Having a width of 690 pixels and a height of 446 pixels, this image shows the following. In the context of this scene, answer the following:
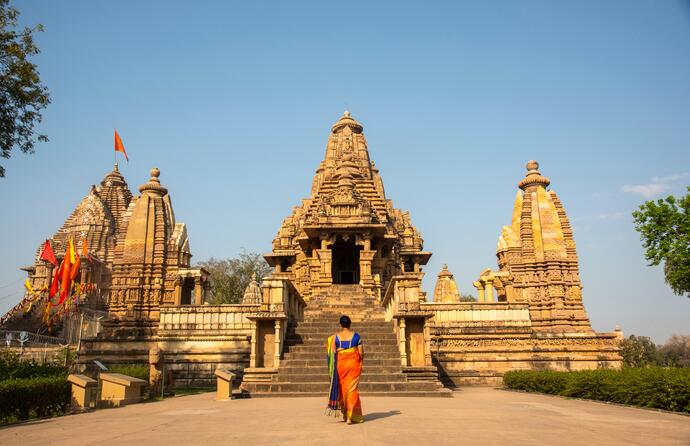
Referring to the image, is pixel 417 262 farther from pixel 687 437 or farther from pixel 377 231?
pixel 687 437

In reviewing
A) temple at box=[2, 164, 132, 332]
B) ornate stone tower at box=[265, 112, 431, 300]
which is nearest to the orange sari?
ornate stone tower at box=[265, 112, 431, 300]

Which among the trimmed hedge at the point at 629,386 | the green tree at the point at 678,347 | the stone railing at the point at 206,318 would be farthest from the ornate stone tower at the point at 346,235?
the green tree at the point at 678,347

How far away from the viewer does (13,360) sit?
37.0 feet

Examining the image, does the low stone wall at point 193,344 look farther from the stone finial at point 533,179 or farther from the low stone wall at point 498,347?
the stone finial at point 533,179

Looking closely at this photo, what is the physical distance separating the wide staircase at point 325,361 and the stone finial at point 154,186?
12083 mm

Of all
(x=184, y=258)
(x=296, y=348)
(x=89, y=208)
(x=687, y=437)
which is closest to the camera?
(x=687, y=437)

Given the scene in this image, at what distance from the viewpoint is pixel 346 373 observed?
728 centimetres

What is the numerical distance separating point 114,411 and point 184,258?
658 inches

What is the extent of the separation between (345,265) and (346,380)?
841 inches

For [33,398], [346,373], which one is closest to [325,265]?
[33,398]

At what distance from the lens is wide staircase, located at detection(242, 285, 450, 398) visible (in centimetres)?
1271

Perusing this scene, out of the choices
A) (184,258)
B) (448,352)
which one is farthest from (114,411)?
(184,258)

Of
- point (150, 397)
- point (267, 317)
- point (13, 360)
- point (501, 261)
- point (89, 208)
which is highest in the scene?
point (89, 208)

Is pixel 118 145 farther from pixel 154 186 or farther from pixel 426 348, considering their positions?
pixel 426 348
